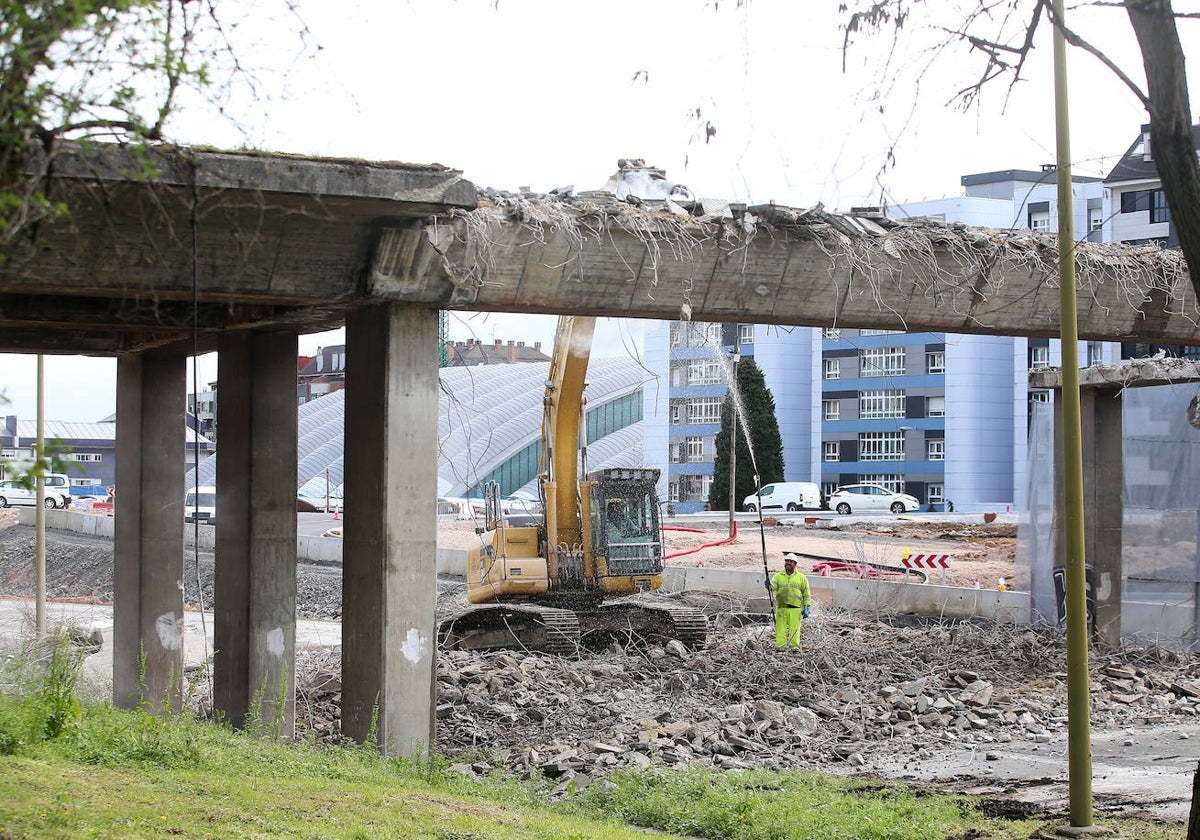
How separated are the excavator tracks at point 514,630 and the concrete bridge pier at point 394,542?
922 centimetres

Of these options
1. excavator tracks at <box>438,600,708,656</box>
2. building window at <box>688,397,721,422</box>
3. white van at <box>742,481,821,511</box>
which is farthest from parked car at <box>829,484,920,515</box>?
excavator tracks at <box>438,600,708,656</box>

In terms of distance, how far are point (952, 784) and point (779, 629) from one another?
8.76 m

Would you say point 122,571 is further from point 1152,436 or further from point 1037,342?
point 1037,342

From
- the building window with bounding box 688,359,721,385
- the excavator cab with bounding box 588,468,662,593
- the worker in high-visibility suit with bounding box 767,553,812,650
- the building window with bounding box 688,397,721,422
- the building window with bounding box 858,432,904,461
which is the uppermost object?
the building window with bounding box 688,359,721,385

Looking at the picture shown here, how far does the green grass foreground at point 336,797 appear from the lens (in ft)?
25.4

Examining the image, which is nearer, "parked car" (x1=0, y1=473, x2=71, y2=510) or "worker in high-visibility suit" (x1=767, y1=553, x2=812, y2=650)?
"worker in high-visibility suit" (x1=767, y1=553, x2=812, y2=650)

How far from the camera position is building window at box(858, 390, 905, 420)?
7494 centimetres

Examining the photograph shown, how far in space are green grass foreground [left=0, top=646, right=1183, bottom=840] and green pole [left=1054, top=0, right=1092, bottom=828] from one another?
0.57 metres

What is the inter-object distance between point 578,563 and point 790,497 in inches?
1883

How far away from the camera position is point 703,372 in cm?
7931

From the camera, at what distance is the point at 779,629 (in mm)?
20875

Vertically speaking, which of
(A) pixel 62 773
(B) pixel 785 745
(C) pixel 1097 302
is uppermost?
(C) pixel 1097 302

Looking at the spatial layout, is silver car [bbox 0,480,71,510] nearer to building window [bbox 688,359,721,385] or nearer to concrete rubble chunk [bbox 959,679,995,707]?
building window [bbox 688,359,721,385]

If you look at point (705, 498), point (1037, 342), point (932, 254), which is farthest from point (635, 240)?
point (705, 498)
